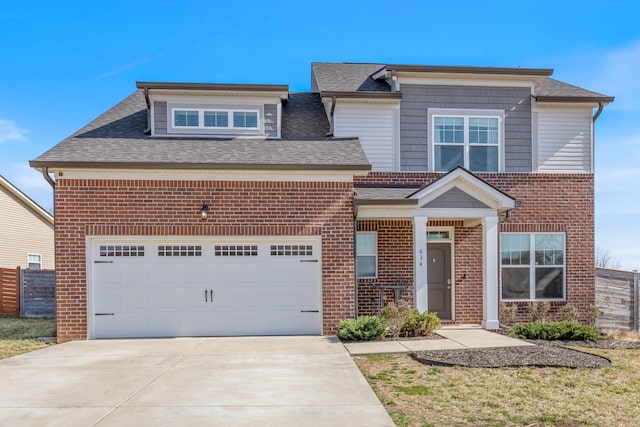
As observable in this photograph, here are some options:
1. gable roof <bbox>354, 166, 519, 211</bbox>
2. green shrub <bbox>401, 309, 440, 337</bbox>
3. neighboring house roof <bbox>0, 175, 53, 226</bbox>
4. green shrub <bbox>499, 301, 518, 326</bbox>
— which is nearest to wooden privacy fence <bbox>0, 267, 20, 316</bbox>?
neighboring house roof <bbox>0, 175, 53, 226</bbox>

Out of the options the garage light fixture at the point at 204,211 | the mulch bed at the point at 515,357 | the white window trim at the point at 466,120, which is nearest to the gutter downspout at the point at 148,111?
the garage light fixture at the point at 204,211

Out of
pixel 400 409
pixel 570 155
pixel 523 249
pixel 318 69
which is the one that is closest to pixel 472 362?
pixel 400 409

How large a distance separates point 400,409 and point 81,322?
763 centimetres

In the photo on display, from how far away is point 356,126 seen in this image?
41.0 ft

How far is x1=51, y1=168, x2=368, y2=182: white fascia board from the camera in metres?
10.1

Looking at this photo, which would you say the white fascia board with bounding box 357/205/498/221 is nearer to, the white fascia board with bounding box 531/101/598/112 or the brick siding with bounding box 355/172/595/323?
the brick siding with bounding box 355/172/595/323

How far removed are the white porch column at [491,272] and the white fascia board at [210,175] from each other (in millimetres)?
3335

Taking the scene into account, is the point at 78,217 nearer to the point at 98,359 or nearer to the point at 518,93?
the point at 98,359

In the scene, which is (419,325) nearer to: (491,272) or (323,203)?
(491,272)

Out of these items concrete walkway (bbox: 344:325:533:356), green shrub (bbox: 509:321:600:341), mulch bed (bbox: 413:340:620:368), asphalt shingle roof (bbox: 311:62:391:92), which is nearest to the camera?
mulch bed (bbox: 413:340:620:368)

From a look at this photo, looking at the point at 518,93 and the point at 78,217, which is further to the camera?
the point at 518,93

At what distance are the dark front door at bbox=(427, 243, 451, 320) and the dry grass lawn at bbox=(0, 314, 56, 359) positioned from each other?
908 centimetres

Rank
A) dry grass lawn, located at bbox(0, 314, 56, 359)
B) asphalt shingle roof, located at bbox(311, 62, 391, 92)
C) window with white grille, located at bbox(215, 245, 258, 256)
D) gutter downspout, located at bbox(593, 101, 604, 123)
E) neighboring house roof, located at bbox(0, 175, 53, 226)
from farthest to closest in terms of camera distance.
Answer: neighboring house roof, located at bbox(0, 175, 53, 226)
asphalt shingle roof, located at bbox(311, 62, 391, 92)
gutter downspout, located at bbox(593, 101, 604, 123)
window with white grille, located at bbox(215, 245, 258, 256)
dry grass lawn, located at bbox(0, 314, 56, 359)

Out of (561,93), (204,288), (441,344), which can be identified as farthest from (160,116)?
(561,93)
